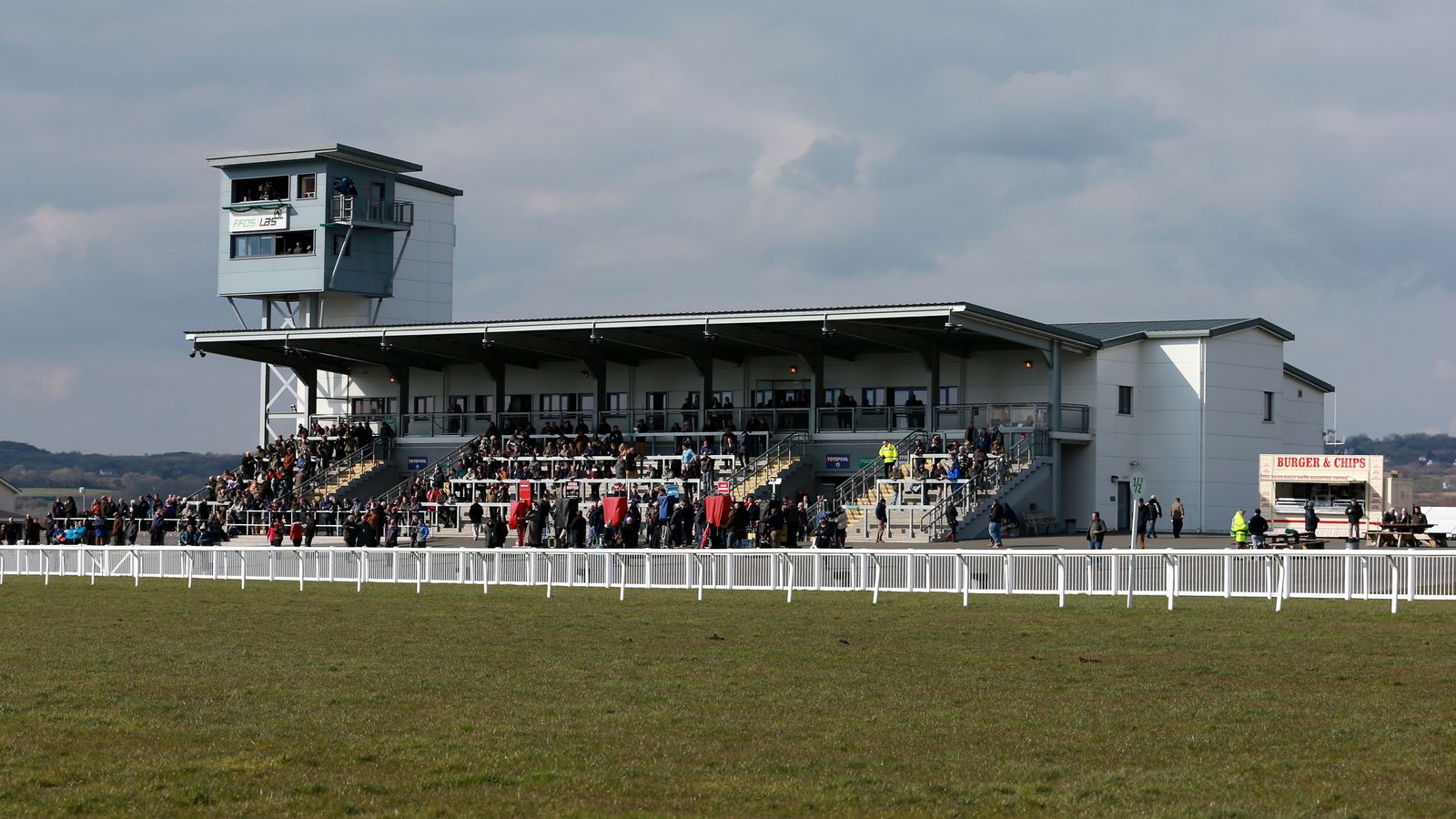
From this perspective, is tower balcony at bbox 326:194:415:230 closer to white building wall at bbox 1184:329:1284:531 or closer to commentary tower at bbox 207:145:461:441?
commentary tower at bbox 207:145:461:441

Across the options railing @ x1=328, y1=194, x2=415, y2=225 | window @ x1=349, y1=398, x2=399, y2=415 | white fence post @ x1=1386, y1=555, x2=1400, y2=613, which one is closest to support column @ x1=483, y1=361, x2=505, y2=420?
window @ x1=349, y1=398, x2=399, y2=415

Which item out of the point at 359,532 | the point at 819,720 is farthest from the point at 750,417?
the point at 819,720

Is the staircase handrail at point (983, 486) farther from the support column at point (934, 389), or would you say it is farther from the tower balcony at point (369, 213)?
the tower balcony at point (369, 213)

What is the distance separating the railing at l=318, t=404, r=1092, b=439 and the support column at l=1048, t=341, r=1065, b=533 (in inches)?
11.2

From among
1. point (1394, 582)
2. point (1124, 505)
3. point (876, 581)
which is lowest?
point (876, 581)

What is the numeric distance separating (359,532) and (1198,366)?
2623cm

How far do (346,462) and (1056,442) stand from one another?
24.9 meters

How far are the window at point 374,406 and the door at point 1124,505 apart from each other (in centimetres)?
2781

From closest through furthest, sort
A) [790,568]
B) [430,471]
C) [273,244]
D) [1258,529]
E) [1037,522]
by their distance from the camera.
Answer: [790,568], [1258,529], [1037,522], [430,471], [273,244]

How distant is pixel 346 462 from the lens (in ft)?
199

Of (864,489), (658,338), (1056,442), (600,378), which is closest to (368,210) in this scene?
(600,378)

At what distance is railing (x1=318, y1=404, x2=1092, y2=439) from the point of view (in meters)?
51.7

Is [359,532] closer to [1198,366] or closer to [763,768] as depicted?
[1198,366]

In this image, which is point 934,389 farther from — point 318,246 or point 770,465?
point 318,246
